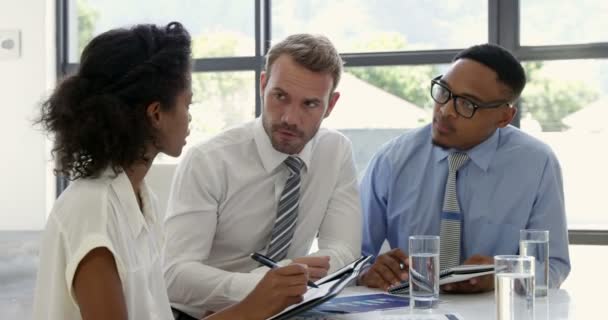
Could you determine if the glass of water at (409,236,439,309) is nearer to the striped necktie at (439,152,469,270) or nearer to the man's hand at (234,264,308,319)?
the man's hand at (234,264,308,319)

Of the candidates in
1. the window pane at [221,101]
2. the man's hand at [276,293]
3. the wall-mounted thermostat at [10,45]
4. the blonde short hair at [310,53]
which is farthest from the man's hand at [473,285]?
the wall-mounted thermostat at [10,45]

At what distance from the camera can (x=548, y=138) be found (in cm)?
412

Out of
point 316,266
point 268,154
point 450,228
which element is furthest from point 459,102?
point 316,266

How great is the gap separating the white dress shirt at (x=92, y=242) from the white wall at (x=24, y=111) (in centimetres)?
349

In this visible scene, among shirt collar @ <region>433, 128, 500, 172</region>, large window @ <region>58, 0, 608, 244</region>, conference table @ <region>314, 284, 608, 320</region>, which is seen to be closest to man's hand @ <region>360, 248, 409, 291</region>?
conference table @ <region>314, 284, 608, 320</region>

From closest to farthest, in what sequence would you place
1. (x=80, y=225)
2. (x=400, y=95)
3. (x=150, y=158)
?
1. (x=80, y=225)
2. (x=150, y=158)
3. (x=400, y=95)

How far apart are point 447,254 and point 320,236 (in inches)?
13.8

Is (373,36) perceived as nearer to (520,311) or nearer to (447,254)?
(447,254)

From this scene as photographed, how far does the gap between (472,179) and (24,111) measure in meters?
3.25

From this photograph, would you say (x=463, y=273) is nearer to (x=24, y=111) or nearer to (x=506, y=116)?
(x=506, y=116)

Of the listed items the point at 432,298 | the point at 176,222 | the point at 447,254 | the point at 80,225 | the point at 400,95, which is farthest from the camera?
the point at 400,95

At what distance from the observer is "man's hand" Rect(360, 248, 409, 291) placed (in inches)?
76.5

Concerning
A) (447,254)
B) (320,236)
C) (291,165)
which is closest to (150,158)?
(291,165)

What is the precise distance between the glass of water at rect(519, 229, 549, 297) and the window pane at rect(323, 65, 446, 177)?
2585 mm
